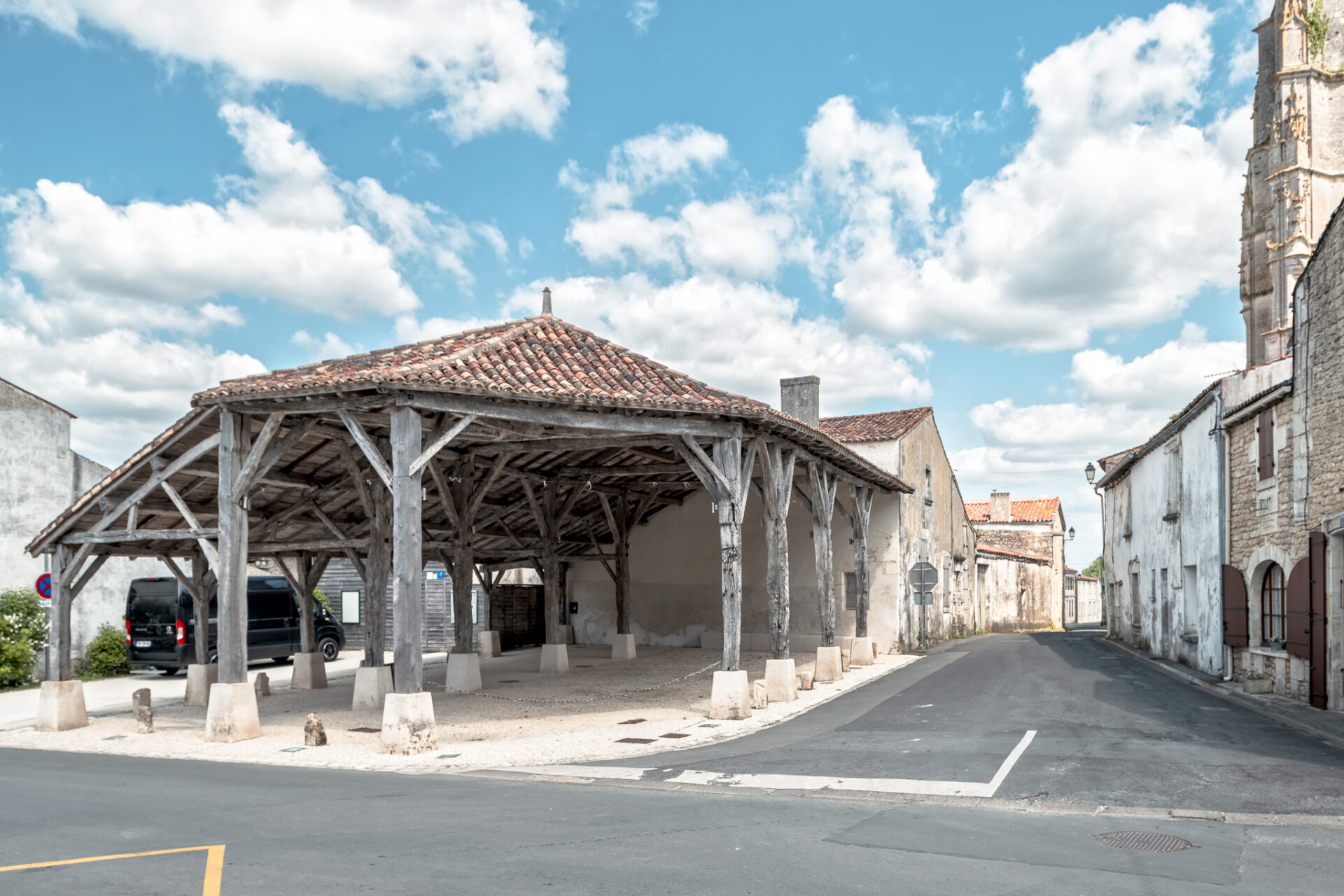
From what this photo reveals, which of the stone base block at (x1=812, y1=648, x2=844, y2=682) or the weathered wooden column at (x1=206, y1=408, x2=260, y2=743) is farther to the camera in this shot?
the stone base block at (x1=812, y1=648, x2=844, y2=682)

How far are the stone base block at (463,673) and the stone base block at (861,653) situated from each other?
8.40 meters

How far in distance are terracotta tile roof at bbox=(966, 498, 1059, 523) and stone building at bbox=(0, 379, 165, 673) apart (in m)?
40.8

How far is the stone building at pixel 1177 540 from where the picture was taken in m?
17.6

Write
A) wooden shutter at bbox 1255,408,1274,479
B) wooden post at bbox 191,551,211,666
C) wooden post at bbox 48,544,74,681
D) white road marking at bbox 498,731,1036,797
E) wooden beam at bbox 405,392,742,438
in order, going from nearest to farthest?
white road marking at bbox 498,731,1036,797 → wooden beam at bbox 405,392,742,438 → wooden post at bbox 48,544,74,681 → wooden shutter at bbox 1255,408,1274,479 → wooden post at bbox 191,551,211,666

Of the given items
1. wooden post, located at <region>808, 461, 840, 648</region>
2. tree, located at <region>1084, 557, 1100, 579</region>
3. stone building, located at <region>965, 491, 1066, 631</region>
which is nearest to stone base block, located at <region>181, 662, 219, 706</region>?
wooden post, located at <region>808, 461, 840, 648</region>

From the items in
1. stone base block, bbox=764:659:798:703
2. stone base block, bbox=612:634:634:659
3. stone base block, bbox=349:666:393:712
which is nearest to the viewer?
stone base block, bbox=349:666:393:712

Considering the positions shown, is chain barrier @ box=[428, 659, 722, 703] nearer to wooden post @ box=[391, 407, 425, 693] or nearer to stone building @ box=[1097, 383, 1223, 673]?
wooden post @ box=[391, 407, 425, 693]

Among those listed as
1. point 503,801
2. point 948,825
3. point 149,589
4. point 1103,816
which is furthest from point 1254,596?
point 149,589

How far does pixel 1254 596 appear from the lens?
50.9 ft

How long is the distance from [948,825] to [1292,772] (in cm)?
386

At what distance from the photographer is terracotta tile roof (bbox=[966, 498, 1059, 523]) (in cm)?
5112

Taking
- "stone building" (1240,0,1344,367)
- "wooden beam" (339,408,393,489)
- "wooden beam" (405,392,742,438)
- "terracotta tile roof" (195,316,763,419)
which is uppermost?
"stone building" (1240,0,1344,367)

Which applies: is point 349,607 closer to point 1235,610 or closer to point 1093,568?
point 1235,610

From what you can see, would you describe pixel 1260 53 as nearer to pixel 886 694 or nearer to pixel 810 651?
pixel 810 651
